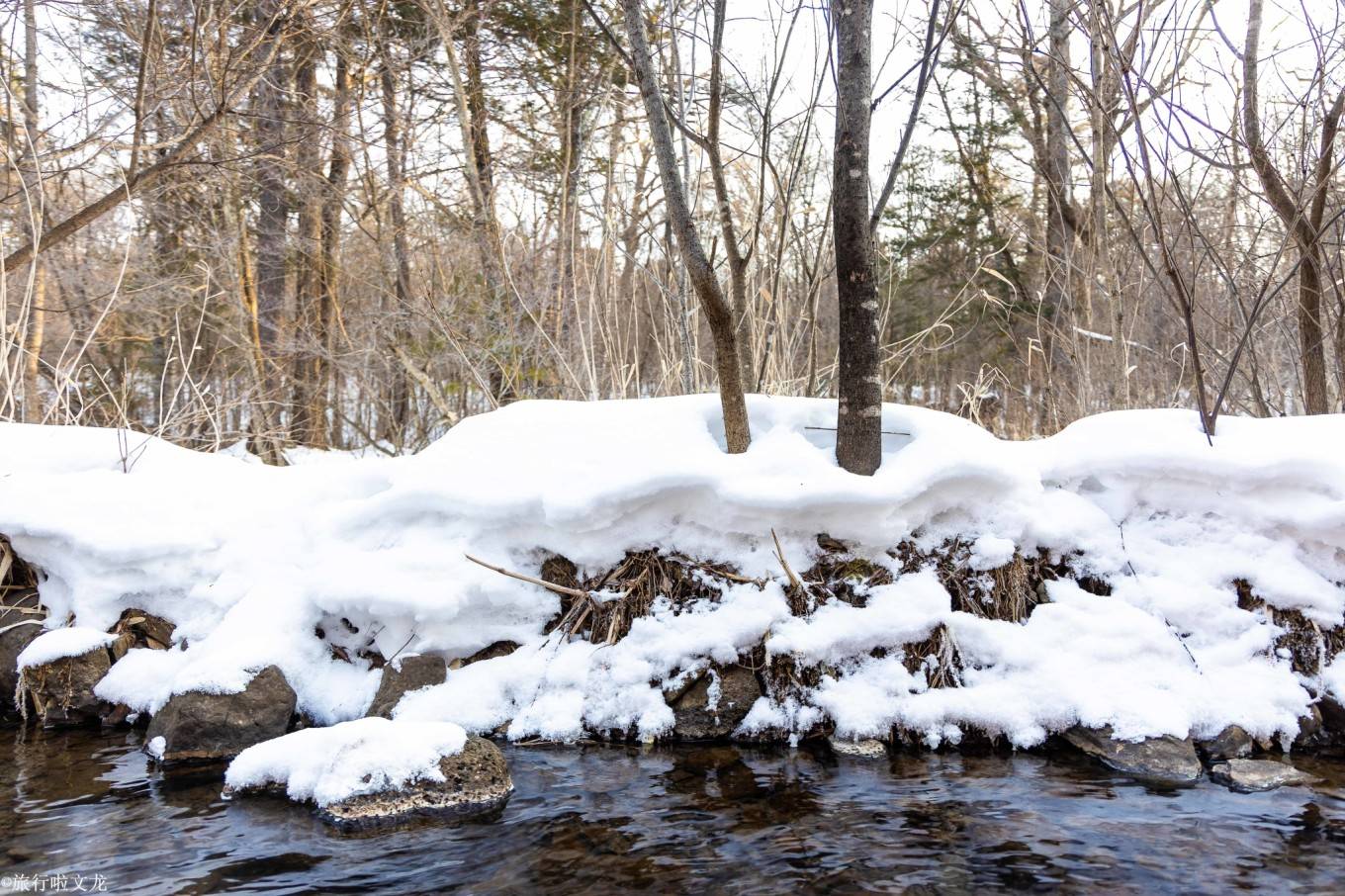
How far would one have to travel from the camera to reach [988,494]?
2803 mm

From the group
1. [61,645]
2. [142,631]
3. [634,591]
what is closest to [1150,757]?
[634,591]

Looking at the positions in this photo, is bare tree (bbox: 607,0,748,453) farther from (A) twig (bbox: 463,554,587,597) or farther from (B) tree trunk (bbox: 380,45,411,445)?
(B) tree trunk (bbox: 380,45,411,445)

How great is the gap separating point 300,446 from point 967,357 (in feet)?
36.3

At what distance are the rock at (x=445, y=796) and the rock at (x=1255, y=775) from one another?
201 centimetres

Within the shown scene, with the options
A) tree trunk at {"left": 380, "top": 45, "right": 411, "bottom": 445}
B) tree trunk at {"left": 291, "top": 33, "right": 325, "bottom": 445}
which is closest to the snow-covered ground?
tree trunk at {"left": 380, "top": 45, "right": 411, "bottom": 445}

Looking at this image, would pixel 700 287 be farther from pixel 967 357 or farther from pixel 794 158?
pixel 967 357

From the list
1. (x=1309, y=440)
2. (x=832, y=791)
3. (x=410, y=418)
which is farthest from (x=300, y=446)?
(x=1309, y=440)

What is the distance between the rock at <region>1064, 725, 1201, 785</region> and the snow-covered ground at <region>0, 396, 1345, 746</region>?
43 mm

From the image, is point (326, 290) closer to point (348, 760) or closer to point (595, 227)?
point (595, 227)

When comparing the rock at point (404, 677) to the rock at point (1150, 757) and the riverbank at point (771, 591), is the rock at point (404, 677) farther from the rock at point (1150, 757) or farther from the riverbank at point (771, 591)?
the rock at point (1150, 757)

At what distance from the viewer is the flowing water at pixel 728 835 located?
1.80m

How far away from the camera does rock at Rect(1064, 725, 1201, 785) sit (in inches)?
89.0

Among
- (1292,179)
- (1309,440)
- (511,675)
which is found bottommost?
(511,675)

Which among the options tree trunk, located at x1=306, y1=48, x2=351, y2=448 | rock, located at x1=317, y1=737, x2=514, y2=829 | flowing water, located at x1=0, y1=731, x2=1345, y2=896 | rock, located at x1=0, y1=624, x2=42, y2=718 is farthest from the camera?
tree trunk, located at x1=306, y1=48, x2=351, y2=448
